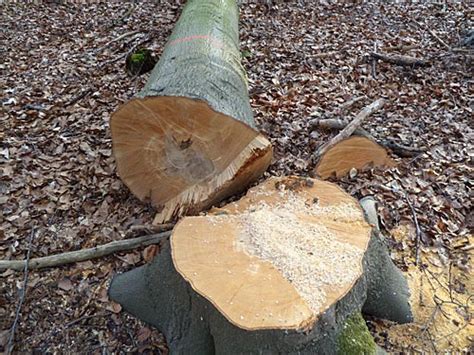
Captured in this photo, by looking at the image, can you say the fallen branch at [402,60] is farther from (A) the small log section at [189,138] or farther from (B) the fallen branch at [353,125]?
(A) the small log section at [189,138]

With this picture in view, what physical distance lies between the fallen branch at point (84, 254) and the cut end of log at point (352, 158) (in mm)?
1375

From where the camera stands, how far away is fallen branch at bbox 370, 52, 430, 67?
16.9 ft

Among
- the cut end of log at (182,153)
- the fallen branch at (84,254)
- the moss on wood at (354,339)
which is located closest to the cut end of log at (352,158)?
the cut end of log at (182,153)

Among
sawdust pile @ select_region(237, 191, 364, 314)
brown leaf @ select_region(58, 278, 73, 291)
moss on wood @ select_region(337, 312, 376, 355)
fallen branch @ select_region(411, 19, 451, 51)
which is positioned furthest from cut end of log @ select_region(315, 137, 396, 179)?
fallen branch @ select_region(411, 19, 451, 51)

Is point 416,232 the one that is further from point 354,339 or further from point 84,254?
point 84,254

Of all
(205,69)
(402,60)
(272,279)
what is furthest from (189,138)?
(402,60)

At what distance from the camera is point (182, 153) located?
2.82 metres

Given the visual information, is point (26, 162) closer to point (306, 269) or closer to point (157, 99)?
point (157, 99)

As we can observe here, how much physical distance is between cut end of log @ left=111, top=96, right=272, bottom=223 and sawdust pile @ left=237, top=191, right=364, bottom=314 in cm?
50

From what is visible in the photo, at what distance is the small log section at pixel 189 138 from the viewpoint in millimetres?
2600

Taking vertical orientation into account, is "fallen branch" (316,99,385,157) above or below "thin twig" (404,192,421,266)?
above

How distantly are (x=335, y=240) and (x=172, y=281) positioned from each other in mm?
886

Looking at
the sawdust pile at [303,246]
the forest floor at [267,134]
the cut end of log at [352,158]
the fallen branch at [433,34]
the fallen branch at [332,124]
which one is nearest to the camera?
the sawdust pile at [303,246]

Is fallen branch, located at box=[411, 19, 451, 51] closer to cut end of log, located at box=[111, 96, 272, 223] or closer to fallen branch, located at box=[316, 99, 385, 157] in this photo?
fallen branch, located at box=[316, 99, 385, 157]
